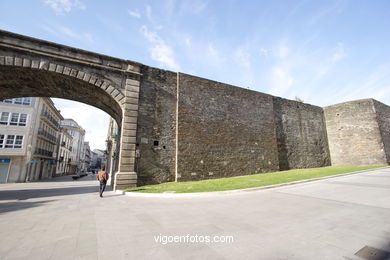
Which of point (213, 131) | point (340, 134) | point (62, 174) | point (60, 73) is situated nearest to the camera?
point (60, 73)

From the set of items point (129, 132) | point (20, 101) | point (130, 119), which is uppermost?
point (20, 101)

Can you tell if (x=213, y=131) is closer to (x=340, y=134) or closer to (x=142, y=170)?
(x=142, y=170)

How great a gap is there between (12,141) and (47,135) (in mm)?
6882

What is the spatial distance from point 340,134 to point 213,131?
688 inches

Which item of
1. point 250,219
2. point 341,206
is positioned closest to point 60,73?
point 250,219

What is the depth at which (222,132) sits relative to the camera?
13.9 meters

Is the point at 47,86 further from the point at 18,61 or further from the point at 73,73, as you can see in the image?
the point at 73,73

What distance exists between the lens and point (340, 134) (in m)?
20.8

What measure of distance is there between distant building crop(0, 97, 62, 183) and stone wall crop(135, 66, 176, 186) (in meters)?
21.4

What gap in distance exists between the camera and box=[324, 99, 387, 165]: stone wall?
1902 centimetres

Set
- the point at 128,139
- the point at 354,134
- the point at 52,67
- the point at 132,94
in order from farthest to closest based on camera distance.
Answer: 1. the point at 354,134
2. the point at 132,94
3. the point at 128,139
4. the point at 52,67

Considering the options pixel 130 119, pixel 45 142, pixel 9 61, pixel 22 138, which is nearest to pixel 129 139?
pixel 130 119

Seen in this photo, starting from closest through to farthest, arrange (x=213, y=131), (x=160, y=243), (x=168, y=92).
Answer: (x=160, y=243) < (x=168, y=92) < (x=213, y=131)

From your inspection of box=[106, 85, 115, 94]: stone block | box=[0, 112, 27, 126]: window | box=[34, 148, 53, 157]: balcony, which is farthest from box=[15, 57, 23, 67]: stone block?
box=[34, 148, 53, 157]: balcony
